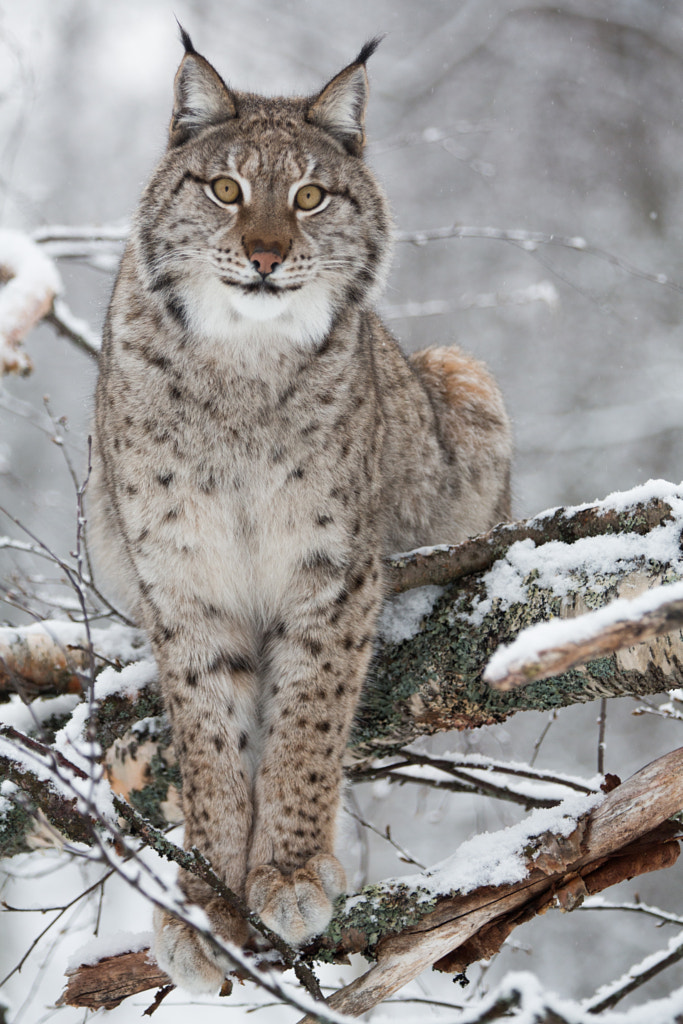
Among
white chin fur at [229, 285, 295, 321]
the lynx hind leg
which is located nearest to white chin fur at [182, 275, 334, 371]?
white chin fur at [229, 285, 295, 321]

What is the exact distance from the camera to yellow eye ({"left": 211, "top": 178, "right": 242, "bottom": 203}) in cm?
309

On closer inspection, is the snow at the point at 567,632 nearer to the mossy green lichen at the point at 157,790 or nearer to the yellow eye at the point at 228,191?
the yellow eye at the point at 228,191

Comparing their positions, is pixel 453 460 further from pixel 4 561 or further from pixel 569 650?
pixel 4 561

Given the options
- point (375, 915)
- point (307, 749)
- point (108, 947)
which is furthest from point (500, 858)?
point (108, 947)

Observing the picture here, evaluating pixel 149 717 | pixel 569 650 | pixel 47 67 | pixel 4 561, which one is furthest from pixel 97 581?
pixel 47 67

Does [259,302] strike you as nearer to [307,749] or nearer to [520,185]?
[307,749]

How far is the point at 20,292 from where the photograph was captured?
417 cm

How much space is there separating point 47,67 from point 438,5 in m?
4.67

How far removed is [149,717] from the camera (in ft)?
12.5

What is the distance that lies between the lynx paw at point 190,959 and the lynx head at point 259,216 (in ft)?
6.13

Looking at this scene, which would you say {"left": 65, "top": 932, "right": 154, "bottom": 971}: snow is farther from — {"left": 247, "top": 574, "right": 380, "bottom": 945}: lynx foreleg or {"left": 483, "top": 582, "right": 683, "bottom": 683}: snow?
{"left": 483, "top": 582, "right": 683, "bottom": 683}: snow

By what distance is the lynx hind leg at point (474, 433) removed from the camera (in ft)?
14.9

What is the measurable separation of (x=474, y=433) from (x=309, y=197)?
1.75 metres

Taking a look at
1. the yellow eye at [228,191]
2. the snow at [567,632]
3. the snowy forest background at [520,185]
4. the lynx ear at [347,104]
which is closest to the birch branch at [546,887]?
the snow at [567,632]
